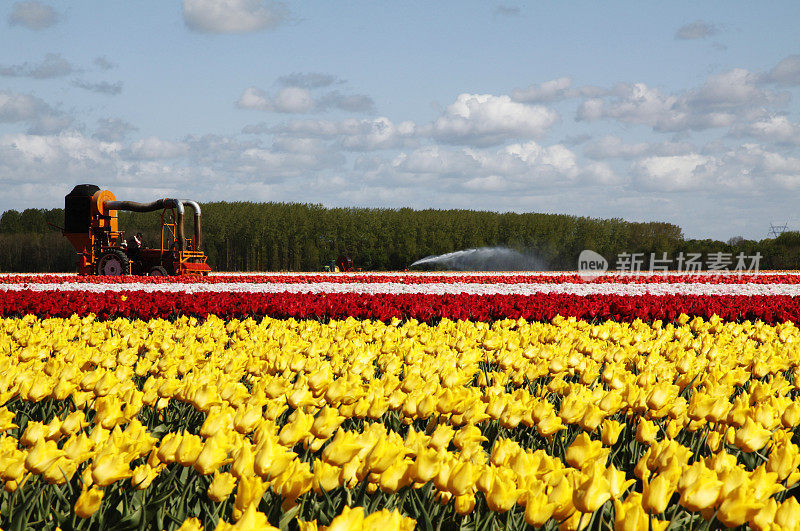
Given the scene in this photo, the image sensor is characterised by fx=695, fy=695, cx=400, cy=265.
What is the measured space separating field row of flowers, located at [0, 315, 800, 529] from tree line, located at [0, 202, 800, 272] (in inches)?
1248

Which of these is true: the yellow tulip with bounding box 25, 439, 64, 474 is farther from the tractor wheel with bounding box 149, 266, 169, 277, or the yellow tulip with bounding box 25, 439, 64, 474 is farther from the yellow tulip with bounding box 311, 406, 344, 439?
the tractor wheel with bounding box 149, 266, 169, 277

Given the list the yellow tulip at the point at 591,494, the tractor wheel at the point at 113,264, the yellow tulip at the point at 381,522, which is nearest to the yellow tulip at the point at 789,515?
the yellow tulip at the point at 591,494

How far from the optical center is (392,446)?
6.23ft

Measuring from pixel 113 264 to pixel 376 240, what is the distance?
1945 centimetres

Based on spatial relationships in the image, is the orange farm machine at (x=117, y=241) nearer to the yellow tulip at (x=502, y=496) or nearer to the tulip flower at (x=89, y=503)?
the tulip flower at (x=89, y=503)

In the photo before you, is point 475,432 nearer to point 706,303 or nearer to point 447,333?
point 447,333

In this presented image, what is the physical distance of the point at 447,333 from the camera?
566cm

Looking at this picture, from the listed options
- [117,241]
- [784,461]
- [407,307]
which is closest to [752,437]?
[784,461]

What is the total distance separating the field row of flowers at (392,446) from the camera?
5.66 feet

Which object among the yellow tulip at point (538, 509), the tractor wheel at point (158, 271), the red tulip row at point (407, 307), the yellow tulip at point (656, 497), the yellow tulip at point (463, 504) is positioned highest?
the yellow tulip at point (656, 497)

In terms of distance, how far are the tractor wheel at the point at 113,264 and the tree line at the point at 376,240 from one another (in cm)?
1622

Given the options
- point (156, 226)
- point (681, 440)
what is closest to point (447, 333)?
point (681, 440)

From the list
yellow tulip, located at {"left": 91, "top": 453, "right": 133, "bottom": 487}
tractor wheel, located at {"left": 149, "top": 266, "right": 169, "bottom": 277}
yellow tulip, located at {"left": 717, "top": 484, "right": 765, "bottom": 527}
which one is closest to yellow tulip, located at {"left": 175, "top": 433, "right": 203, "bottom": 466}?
yellow tulip, located at {"left": 91, "top": 453, "right": 133, "bottom": 487}

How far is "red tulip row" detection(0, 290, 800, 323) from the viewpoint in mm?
8258
